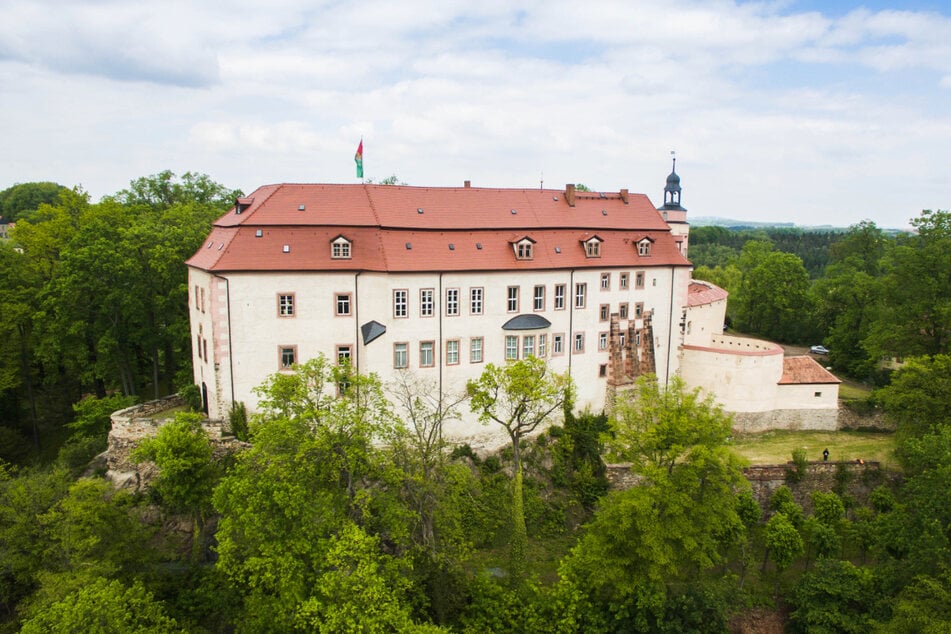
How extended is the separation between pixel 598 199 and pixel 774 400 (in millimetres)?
15605

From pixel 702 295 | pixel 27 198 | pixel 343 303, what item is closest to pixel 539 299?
pixel 343 303

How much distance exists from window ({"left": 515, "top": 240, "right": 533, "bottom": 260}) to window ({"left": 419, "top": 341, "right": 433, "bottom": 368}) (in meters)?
6.38

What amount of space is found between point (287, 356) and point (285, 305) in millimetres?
2319

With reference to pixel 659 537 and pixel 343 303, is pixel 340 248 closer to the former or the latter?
pixel 343 303

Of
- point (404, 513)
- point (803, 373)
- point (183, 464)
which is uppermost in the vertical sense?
point (803, 373)

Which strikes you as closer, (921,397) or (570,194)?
(921,397)

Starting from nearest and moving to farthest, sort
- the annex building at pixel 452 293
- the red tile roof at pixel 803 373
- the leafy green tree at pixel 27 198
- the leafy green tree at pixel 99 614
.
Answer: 1. the leafy green tree at pixel 99 614
2. the annex building at pixel 452 293
3. the red tile roof at pixel 803 373
4. the leafy green tree at pixel 27 198

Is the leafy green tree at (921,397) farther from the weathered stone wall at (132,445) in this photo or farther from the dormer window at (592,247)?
the weathered stone wall at (132,445)

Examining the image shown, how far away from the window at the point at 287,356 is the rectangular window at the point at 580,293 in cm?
1466

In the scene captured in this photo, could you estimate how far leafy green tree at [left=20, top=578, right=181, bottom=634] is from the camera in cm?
1623

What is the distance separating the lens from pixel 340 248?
28328mm

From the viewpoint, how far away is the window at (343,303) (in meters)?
28.4

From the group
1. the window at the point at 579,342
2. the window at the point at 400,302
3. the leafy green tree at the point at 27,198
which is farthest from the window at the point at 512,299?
the leafy green tree at the point at 27,198

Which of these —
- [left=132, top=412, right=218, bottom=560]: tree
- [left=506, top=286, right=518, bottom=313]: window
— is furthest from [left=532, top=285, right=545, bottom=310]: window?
[left=132, top=412, right=218, bottom=560]: tree
